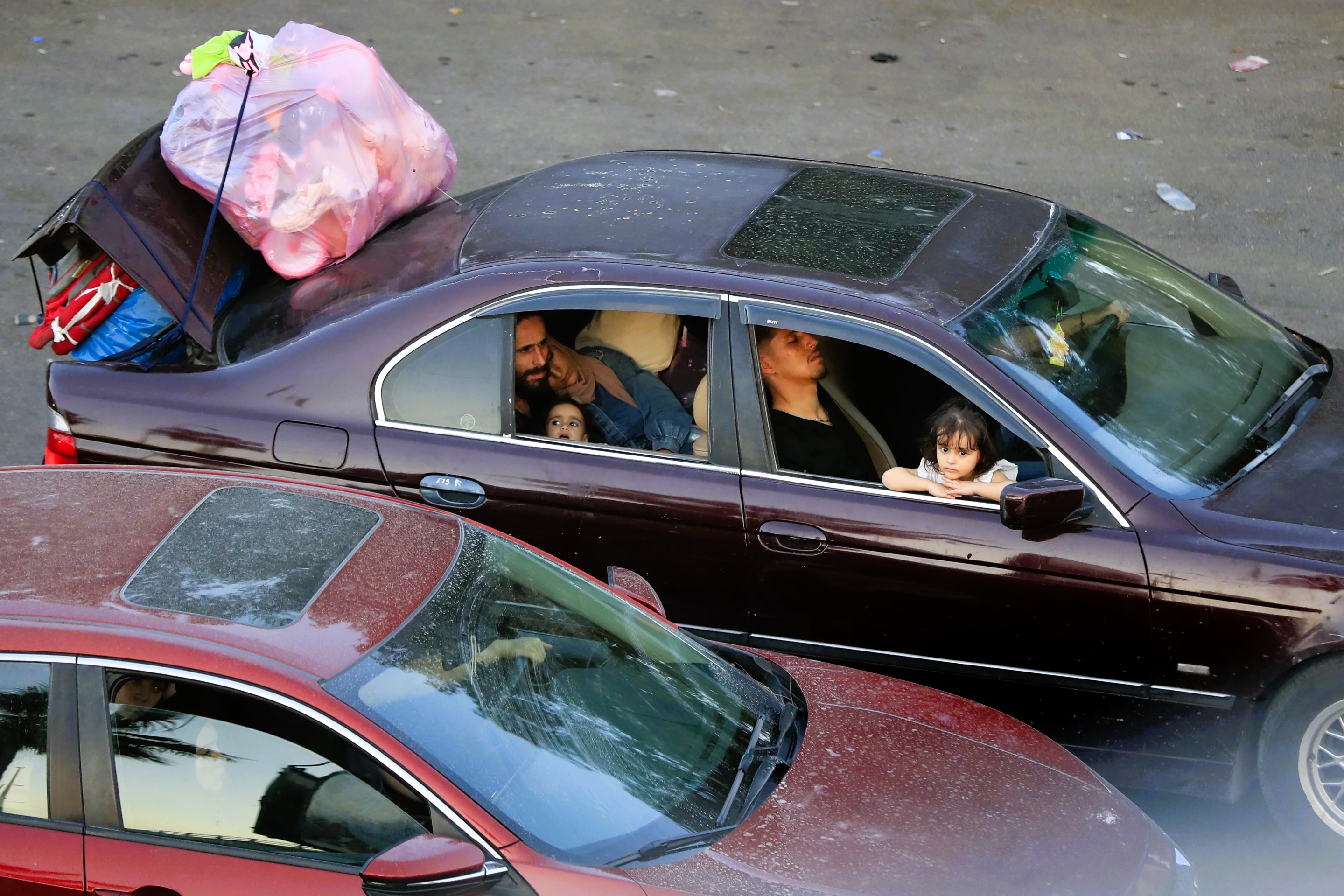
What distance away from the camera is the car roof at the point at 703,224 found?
433 cm

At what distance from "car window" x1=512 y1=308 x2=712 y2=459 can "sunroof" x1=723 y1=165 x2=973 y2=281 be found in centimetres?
38

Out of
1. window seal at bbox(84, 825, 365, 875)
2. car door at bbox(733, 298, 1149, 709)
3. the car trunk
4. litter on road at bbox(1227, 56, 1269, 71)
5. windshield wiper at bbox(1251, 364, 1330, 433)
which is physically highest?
the car trunk

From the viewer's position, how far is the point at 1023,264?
455 centimetres

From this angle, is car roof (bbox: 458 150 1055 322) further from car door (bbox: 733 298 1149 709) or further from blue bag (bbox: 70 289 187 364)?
blue bag (bbox: 70 289 187 364)

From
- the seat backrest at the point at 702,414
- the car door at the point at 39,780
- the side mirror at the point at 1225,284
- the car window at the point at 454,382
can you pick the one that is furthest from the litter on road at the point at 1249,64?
the car door at the point at 39,780

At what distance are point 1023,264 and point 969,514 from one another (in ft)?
3.06

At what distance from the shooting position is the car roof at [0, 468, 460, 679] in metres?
2.93

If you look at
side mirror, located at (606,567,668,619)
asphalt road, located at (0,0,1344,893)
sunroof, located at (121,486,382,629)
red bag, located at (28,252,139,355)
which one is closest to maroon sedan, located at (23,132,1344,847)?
red bag, located at (28,252,139,355)

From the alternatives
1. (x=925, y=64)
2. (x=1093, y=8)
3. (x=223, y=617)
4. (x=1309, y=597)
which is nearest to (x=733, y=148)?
(x=925, y=64)

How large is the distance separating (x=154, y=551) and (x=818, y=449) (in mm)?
2113

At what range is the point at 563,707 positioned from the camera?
318cm

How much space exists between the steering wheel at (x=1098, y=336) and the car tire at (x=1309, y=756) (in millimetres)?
1144

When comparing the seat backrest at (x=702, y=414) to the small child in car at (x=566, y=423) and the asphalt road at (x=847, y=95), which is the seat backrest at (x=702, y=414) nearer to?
the small child in car at (x=566, y=423)

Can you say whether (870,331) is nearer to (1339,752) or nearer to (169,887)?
(1339,752)
